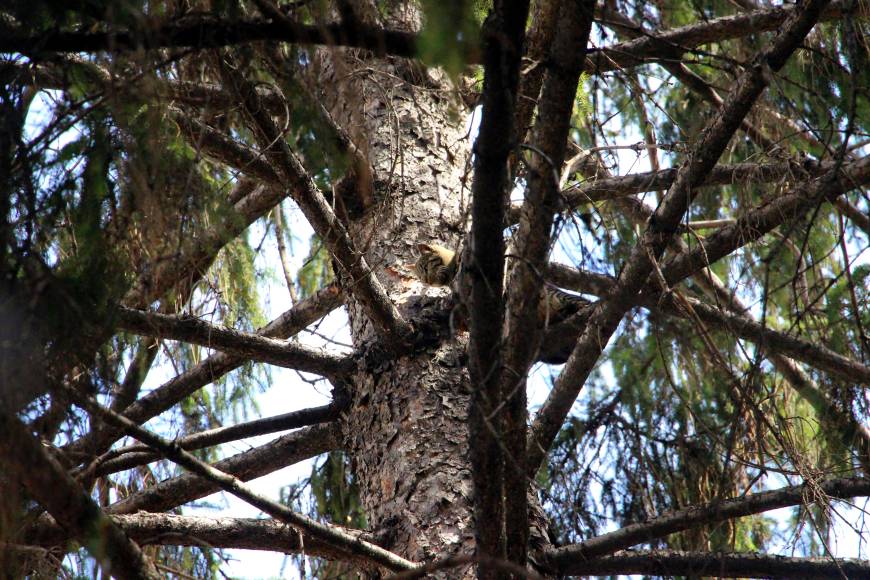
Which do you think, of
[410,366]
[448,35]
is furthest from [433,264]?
[448,35]

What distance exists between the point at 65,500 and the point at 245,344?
1.12 metres

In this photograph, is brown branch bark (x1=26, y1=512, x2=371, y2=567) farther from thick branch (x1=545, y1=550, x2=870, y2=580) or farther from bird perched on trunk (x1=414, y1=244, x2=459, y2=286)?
bird perched on trunk (x1=414, y1=244, x2=459, y2=286)

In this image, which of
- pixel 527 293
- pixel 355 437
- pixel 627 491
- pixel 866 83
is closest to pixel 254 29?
pixel 527 293

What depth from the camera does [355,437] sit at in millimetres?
2717

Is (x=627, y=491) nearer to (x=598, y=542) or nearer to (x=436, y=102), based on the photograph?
(x=598, y=542)

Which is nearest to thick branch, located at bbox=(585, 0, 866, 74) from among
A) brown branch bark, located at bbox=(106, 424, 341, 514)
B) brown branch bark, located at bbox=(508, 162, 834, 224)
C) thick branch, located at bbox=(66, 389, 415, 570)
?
brown branch bark, located at bbox=(508, 162, 834, 224)

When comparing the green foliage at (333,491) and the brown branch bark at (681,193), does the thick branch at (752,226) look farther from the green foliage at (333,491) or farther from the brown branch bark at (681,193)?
the green foliage at (333,491)

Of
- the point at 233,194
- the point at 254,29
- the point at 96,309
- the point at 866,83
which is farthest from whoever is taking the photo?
the point at 233,194

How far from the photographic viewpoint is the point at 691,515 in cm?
234

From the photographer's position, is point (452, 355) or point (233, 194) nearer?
point (452, 355)

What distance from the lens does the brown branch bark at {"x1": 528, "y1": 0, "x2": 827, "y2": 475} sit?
1976mm

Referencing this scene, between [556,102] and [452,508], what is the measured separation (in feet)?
3.84

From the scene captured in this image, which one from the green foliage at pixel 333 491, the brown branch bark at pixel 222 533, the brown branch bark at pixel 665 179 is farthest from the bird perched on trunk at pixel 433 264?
the green foliage at pixel 333 491

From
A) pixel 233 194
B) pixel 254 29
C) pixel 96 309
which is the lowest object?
pixel 96 309
